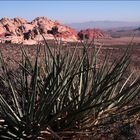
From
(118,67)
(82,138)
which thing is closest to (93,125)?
(82,138)

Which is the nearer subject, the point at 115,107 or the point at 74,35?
the point at 115,107

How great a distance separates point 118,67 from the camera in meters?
5.05

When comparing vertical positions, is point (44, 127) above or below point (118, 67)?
below

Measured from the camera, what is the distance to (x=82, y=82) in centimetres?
510

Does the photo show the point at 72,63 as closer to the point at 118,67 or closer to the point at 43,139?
the point at 118,67

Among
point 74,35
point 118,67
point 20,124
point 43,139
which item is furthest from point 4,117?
point 74,35

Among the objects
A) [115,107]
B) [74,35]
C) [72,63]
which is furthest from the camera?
[74,35]

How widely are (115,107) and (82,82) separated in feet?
1.63

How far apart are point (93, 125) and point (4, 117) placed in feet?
3.19

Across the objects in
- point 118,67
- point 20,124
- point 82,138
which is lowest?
point 82,138

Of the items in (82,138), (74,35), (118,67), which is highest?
(118,67)

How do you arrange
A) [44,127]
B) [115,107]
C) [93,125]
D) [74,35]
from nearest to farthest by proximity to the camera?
[44,127] → [93,125] → [115,107] → [74,35]

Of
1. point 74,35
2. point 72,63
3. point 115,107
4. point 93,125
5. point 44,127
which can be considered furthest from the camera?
point 74,35

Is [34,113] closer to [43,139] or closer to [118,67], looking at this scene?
[43,139]
